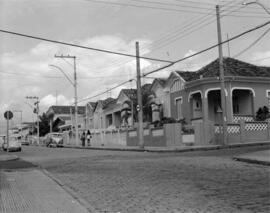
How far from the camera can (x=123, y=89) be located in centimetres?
6309

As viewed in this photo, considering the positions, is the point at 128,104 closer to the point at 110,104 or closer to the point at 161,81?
the point at 161,81

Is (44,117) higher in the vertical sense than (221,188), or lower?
higher

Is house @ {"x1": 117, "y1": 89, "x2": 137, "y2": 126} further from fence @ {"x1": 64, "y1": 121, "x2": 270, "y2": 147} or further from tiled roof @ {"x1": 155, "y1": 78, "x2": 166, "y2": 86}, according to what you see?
fence @ {"x1": 64, "y1": 121, "x2": 270, "y2": 147}

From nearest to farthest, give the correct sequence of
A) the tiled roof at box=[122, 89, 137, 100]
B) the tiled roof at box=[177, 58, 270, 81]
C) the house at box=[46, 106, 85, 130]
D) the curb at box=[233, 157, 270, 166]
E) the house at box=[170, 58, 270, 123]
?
the curb at box=[233, 157, 270, 166], the house at box=[170, 58, 270, 123], the tiled roof at box=[177, 58, 270, 81], the tiled roof at box=[122, 89, 137, 100], the house at box=[46, 106, 85, 130]

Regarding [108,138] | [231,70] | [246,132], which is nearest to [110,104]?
[108,138]

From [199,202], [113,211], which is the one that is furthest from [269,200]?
[113,211]

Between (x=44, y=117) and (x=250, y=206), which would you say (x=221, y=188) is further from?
(x=44, y=117)

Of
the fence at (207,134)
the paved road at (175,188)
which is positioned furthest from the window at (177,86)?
the paved road at (175,188)

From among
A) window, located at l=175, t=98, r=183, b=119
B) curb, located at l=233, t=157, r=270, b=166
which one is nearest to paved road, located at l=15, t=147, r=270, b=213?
curb, located at l=233, t=157, r=270, b=166

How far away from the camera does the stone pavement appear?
9.66m

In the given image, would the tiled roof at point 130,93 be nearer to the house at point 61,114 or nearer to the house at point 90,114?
the house at point 90,114

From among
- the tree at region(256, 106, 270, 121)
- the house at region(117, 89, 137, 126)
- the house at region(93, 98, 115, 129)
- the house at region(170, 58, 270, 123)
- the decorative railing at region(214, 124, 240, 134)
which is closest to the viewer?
the decorative railing at region(214, 124, 240, 134)

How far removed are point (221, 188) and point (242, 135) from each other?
24738mm

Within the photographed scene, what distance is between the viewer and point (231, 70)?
135ft
